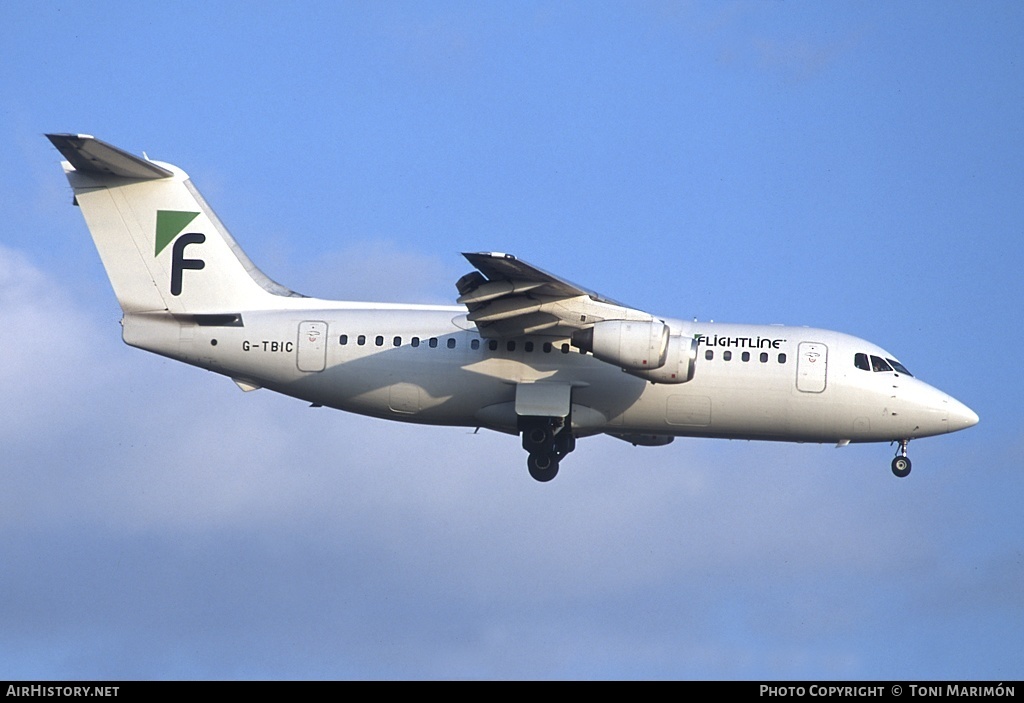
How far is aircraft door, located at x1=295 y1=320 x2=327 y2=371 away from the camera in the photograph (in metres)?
27.3

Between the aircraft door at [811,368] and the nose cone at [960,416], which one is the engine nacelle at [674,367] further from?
the nose cone at [960,416]

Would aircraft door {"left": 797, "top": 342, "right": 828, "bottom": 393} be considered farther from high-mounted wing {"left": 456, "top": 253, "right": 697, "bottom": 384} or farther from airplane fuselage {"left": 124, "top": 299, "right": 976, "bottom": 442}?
high-mounted wing {"left": 456, "top": 253, "right": 697, "bottom": 384}

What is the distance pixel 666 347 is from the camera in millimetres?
25703

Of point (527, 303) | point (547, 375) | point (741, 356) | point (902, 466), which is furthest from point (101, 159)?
point (902, 466)

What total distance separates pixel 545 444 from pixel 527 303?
109 inches

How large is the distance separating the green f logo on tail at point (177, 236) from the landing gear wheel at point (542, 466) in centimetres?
708

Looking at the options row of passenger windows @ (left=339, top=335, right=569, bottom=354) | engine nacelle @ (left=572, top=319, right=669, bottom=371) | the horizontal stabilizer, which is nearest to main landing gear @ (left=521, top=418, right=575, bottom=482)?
row of passenger windows @ (left=339, top=335, right=569, bottom=354)

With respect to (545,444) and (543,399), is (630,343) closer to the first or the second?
(543,399)

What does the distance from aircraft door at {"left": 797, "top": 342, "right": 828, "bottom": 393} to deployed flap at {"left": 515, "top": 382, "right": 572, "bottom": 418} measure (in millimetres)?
4152

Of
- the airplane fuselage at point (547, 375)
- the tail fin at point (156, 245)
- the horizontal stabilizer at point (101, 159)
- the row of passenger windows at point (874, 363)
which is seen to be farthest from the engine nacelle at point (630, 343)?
the horizontal stabilizer at point (101, 159)

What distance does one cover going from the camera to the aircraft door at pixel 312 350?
89.6 feet
